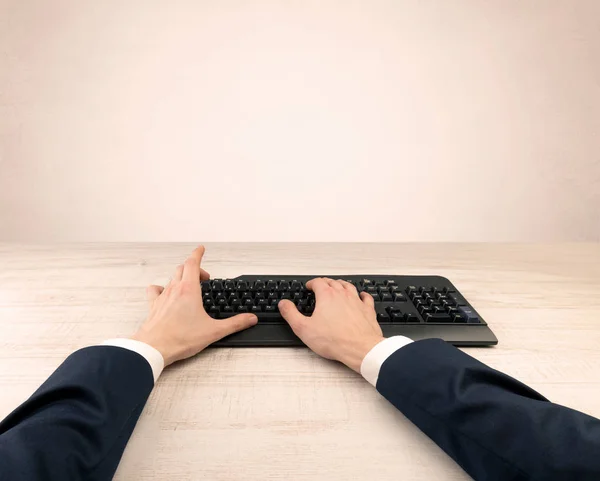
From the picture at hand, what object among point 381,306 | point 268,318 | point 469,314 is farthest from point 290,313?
point 469,314

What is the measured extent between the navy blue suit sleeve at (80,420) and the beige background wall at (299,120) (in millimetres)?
1403

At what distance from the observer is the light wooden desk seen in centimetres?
50

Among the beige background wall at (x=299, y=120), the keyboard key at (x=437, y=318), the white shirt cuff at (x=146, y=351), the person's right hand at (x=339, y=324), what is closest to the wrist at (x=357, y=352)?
the person's right hand at (x=339, y=324)

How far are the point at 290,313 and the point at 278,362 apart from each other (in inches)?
3.5

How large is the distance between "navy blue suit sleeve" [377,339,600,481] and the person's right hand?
7 centimetres

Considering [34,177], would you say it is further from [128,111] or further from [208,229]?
[208,229]

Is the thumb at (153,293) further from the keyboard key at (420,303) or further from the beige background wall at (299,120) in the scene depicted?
the beige background wall at (299,120)

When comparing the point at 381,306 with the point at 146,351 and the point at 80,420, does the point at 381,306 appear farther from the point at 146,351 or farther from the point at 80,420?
the point at 80,420

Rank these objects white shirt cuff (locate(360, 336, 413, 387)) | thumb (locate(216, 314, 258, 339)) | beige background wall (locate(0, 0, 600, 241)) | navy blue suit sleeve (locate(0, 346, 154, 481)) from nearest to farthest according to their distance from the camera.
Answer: navy blue suit sleeve (locate(0, 346, 154, 481))
white shirt cuff (locate(360, 336, 413, 387))
thumb (locate(216, 314, 258, 339))
beige background wall (locate(0, 0, 600, 241))

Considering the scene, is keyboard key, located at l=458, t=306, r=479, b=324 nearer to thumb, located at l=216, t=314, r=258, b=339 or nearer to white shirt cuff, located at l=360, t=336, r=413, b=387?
white shirt cuff, located at l=360, t=336, r=413, b=387

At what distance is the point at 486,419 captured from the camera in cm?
49

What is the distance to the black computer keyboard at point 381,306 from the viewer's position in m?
0.72

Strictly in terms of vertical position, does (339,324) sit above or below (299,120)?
below

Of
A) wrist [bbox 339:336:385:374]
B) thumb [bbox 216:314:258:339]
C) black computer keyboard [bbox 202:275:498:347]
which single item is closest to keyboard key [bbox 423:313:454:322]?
black computer keyboard [bbox 202:275:498:347]
